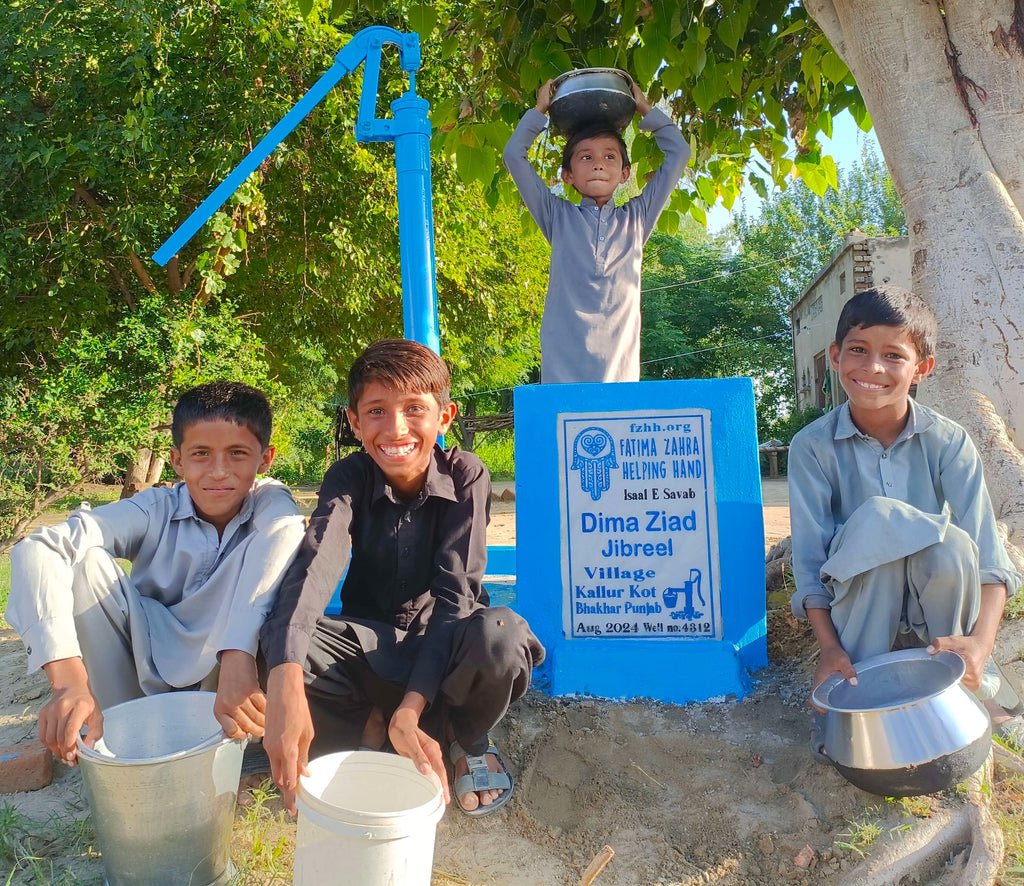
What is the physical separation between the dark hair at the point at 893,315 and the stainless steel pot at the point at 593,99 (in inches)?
47.5

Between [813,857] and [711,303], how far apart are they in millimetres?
26591

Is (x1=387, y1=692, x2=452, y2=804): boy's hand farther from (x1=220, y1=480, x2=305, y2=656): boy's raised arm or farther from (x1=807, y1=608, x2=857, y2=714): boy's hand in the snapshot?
(x1=807, y1=608, x2=857, y2=714): boy's hand

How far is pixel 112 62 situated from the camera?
7.51 meters

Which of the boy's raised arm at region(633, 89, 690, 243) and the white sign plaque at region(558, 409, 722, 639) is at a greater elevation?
the boy's raised arm at region(633, 89, 690, 243)

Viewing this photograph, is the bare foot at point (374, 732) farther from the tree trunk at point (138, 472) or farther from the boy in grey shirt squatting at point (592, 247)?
the tree trunk at point (138, 472)

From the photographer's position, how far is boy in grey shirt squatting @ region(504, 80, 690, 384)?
301 centimetres

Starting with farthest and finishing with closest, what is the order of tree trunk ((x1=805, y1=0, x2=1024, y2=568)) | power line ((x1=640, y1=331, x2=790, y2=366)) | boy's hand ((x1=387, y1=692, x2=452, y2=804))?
power line ((x1=640, y1=331, x2=790, y2=366)), tree trunk ((x1=805, y1=0, x2=1024, y2=568)), boy's hand ((x1=387, y1=692, x2=452, y2=804))

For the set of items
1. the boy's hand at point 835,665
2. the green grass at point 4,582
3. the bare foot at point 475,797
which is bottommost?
the bare foot at point 475,797

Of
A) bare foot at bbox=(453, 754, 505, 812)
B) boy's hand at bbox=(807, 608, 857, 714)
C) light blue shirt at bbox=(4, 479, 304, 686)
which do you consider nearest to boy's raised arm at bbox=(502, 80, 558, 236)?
light blue shirt at bbox=(4, 479, 304, 686)

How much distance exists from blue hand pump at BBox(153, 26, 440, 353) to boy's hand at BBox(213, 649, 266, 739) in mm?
1488

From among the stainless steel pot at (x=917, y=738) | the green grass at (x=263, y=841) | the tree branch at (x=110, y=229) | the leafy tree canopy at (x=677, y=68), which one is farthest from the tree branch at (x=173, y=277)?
the stainless steel pot at (x=917, y=738)

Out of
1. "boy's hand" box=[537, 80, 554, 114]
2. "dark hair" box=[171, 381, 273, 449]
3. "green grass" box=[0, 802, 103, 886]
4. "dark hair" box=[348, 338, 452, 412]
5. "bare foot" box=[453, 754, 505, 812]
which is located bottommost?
"green grass" box=[0, 802, 103, 886]

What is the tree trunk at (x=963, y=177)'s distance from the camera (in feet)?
9.10

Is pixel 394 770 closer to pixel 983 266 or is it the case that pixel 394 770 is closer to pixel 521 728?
pixel 521 728
